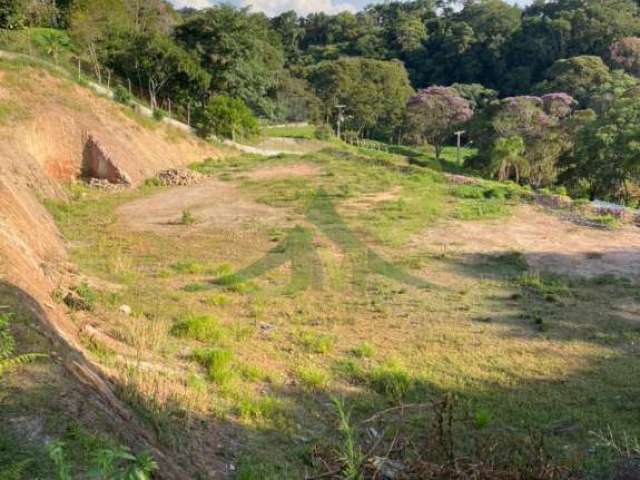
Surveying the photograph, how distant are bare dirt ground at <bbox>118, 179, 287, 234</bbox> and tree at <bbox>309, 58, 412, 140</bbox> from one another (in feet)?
110

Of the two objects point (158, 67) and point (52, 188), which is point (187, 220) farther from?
point (158, 67)

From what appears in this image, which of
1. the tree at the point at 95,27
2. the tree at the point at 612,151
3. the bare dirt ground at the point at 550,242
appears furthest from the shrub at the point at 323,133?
the bare dirt ground at the point at 550,242

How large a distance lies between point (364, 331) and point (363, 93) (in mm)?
46432

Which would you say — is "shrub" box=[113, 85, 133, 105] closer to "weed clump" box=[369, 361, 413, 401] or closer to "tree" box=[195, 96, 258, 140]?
"tree" box=[195, 96, 258, 140]

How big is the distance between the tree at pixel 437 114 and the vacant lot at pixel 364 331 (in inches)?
1196

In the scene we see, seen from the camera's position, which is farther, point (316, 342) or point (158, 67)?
point (158, 67)

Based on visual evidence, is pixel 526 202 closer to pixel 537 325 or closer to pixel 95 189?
pixel 537 325

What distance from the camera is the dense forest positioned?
30.8 metres

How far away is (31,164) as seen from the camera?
16.7 m

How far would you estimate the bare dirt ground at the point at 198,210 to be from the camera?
15.7 meters

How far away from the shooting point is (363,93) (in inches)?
2087

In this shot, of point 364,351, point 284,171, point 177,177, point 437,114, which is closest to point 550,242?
point 364,351

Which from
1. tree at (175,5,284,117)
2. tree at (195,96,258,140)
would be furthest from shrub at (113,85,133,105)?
tree at (175,5,284,117)

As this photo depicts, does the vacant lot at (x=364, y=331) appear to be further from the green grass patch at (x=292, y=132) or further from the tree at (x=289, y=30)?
the tree at (x=289, y=30)
